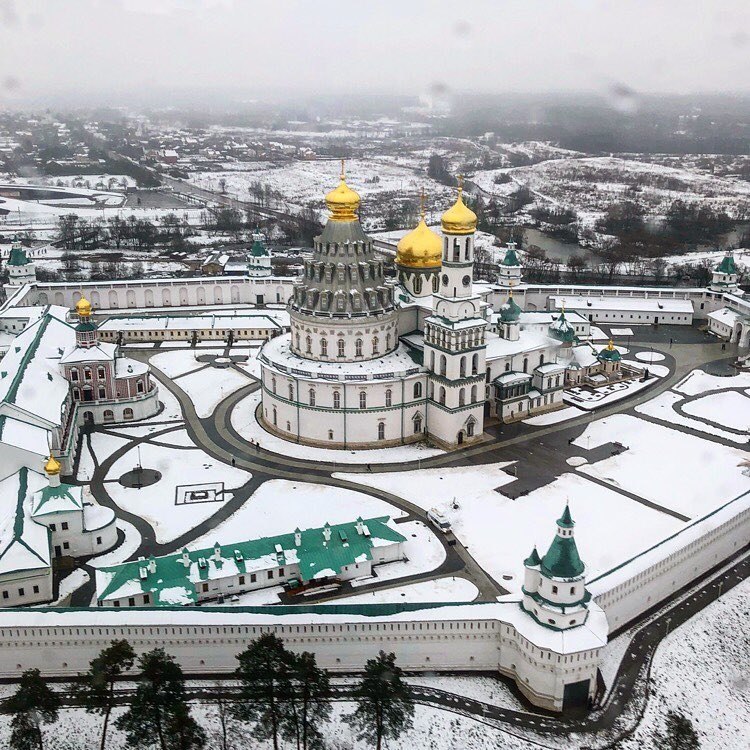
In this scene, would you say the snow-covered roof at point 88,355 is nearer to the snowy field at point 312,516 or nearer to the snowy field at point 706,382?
the snowy field at point 312,516

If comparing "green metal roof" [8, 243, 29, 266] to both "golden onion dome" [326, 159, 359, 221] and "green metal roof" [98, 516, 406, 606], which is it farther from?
"green metal roof" [98, 516, 406, 606]

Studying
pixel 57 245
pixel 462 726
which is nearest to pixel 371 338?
pixel 462 726

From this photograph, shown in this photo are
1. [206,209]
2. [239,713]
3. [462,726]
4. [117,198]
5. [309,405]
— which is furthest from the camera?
[117,198]

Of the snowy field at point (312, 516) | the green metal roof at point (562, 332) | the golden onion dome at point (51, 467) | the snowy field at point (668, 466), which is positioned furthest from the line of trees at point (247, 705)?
the green metal roof at point (562, 332)

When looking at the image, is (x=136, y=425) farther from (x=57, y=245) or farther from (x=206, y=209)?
(x=206, y=209)

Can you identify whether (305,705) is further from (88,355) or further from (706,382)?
(706,382)
